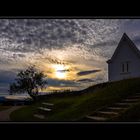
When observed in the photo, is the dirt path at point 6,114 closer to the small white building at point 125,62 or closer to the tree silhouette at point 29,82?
the tree silhouette at point 29,82

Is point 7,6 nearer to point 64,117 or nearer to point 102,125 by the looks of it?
point 102,125

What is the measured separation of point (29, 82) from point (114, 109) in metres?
2.31

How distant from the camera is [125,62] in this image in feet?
37.5

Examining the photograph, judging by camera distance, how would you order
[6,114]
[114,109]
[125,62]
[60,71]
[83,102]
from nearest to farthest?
[6,114] < [60,71] < [114,109] < [83,102] < [125,62]

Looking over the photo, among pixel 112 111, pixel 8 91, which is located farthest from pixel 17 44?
pixel 112 111

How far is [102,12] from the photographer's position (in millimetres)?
5324

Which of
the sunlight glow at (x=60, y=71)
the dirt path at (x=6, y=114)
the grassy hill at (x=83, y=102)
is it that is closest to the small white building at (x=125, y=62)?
the grassy hill at (x=83, y=102)

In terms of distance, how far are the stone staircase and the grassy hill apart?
0.55 ft

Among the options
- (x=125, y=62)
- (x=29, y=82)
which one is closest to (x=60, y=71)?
(x=29, y=82)

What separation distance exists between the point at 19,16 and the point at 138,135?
2958mm

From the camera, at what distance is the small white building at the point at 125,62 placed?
10.4 meters

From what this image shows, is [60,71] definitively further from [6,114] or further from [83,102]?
[6,114]

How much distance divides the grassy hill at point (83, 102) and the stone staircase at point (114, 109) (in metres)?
0.17

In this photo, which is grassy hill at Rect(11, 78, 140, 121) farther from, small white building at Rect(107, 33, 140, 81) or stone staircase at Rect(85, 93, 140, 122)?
small white building at Rect(107, 33, 140, 81)
